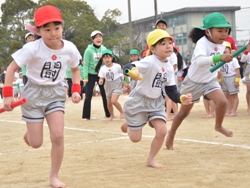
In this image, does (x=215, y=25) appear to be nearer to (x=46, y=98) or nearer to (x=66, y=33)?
(x=46, y=98)

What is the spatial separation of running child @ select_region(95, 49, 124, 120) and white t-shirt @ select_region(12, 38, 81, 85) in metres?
6.11

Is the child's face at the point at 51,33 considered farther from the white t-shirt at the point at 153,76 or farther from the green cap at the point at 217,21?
the green cap at the point at 217,21

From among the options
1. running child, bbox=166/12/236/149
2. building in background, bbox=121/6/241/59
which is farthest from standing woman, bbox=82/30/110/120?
building in background, bbox=121/6/241/59

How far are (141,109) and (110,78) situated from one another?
5591 millimetres

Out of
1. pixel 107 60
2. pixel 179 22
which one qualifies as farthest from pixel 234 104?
pixel 179 22

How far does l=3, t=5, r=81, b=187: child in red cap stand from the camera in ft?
16.7

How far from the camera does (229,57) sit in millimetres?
5633

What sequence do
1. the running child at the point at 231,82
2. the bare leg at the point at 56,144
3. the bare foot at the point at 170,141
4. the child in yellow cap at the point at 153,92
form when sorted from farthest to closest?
the running child at the point at 231,82, the bare foot at the point at 170,141, the child in yellow cap at the point at 153,92, the bare leg at the point at 56,144

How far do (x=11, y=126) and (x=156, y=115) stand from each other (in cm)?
598

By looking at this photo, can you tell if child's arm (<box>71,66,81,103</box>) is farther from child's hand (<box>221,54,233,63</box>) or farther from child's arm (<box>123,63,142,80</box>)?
child's hand (<box>221,54,233,63</box>)

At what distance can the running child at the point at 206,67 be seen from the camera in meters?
6.48

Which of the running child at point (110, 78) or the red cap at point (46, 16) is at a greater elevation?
the red cap at point (46, 16)

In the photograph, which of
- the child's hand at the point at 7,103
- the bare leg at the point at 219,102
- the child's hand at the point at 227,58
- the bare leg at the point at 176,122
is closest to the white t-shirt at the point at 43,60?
the child's hand at the point at 7,103

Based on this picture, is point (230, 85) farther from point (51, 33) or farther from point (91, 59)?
point (51, 33)
